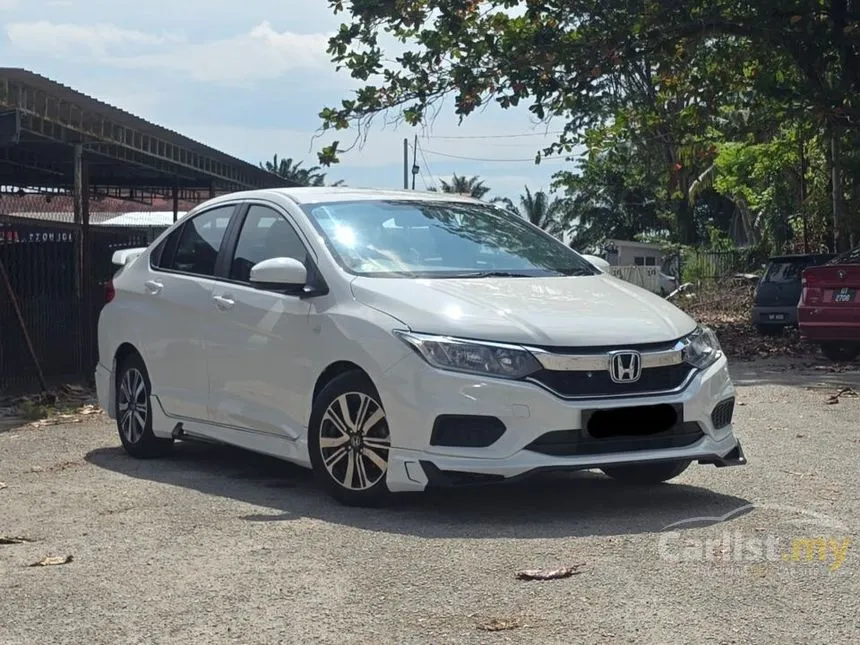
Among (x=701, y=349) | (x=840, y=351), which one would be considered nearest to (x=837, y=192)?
(x=840, y=351)

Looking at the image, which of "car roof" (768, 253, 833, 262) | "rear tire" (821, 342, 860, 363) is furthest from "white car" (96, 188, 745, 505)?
"car roof" (768, 253, 833, 262)

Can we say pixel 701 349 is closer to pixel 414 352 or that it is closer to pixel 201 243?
pixel 414 352

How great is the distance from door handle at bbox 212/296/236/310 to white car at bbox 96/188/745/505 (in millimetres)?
11

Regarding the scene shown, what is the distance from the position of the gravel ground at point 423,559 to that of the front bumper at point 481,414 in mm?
242

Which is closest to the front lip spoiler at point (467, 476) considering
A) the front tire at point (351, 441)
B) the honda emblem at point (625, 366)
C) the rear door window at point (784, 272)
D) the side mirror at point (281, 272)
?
the front tire at point (351, 441)

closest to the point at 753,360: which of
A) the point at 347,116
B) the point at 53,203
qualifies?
the point at 347,116

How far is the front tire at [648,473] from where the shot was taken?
754 cm

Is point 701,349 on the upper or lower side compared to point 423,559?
upper

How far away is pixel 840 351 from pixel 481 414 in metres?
12.3

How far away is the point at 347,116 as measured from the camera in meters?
21.4

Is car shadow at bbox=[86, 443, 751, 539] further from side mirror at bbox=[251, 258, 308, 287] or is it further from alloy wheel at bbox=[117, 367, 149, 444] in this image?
side mirror at bbox=[251, 258, 308, 287]

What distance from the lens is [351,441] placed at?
22.9 ft

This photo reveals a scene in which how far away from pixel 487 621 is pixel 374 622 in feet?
1.26

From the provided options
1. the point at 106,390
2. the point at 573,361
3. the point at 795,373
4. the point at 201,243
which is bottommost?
the point at 795,373
